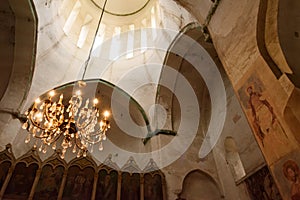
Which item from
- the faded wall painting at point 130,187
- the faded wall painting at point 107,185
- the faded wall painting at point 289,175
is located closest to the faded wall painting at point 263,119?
the faded wall painting at point 289,175

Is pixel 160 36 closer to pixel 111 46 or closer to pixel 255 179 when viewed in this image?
pixel 111 46

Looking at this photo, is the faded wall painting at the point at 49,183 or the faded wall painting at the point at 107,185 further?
the faded wall painting at the point at 107,185

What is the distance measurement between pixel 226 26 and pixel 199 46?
317 cm

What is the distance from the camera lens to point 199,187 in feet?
22.5

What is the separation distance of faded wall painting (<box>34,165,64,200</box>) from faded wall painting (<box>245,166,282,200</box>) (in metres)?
5.52

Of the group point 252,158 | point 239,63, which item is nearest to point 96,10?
point 239,63

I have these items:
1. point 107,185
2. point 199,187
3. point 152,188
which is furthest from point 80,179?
point 199,187

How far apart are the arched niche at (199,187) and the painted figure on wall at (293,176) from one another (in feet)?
13.5

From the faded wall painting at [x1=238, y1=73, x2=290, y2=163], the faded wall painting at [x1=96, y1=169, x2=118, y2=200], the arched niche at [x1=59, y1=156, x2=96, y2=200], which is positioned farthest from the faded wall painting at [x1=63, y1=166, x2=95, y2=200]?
the faded wall painting at [x1=238, y1=73, x2=290, y2=163]

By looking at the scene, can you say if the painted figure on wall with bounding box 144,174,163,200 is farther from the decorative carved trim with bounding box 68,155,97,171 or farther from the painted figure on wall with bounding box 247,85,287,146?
the painted figure on wall with bounding box 247,85,287,146

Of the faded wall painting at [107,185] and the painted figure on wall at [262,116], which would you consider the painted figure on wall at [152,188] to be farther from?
the painted figure on wall at [262,116]

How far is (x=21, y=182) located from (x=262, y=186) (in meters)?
6.51

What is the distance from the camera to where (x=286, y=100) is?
301 centimetres

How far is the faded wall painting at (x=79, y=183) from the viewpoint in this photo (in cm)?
578
